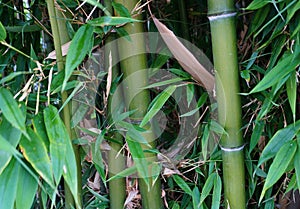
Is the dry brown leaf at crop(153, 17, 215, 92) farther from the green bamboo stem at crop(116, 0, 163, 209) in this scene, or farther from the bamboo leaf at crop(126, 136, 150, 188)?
the bamboo leaf at crop(126, 136, 150, 188)

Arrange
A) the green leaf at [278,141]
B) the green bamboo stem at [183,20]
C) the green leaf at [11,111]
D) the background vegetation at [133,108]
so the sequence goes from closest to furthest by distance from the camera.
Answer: the green leaf at [11,111] < the background vegetation at [133,108] < the green leaf at [278,141] < the green bamboo stem at [183,20]

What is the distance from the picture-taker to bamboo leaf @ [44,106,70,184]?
60cm

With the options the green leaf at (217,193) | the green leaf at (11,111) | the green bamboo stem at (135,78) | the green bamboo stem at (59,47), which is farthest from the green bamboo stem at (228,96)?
the green leaf at (11,111)

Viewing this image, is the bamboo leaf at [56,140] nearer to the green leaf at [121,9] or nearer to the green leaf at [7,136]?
the green leaf at [7,136]

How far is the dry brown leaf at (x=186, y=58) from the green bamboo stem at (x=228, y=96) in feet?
0.10

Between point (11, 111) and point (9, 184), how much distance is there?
108 mm

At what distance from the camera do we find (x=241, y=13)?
0.91 metres

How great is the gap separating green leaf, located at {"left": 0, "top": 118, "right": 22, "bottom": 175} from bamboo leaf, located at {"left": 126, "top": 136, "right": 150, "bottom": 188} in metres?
0.24

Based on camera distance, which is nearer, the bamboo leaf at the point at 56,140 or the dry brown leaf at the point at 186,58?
the bamboo leaf at the point at 56,140

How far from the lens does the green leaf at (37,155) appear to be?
23.0 inches

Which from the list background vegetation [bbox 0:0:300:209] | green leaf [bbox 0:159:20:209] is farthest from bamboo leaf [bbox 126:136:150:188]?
green leaf [bbox 0:159:20:209]

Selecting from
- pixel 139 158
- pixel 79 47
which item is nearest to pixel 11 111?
pixel 79 47

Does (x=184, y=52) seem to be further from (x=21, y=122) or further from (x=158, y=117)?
(x=21, y=122)

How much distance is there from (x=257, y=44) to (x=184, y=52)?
181 mm
